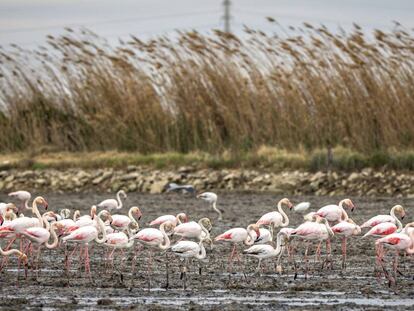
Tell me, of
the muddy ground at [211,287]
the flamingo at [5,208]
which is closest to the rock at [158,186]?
the muddy ground at [211,287]

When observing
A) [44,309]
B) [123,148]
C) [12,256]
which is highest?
[44,309]

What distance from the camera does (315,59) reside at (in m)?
23.5

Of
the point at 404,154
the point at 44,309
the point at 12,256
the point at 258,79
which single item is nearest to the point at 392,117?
the point at 404,154

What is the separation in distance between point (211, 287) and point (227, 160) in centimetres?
1275

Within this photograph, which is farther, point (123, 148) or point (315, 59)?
point (123, 148)

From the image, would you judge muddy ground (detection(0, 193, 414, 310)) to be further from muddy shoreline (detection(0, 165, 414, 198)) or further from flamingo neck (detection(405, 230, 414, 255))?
muddy shoreline (detection(0, 165, 414, 198))

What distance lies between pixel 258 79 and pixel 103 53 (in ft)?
11.6

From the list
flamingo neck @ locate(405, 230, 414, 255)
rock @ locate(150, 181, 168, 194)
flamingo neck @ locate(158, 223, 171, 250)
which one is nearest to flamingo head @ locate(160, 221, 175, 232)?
flamingo neck @ locate(158, 223, 171, 250)

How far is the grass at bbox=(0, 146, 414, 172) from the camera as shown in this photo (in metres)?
22.5

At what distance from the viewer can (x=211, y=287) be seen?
11219 millimetres

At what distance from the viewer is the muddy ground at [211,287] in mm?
10062

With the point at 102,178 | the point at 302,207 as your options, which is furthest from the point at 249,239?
the point at 102,178

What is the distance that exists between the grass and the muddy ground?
7.43 m

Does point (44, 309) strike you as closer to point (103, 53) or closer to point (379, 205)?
point (379, 205)
